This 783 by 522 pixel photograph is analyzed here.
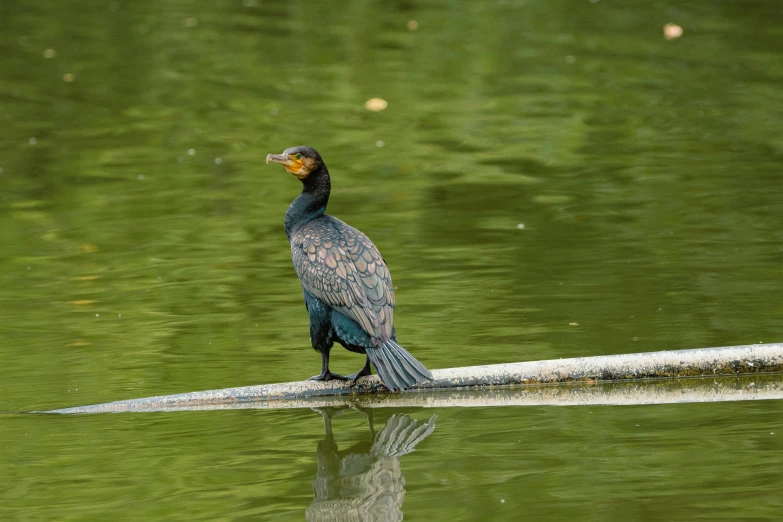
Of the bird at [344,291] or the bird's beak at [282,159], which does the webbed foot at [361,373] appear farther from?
the bird's beak at [282,159]

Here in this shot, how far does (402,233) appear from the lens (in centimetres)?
836

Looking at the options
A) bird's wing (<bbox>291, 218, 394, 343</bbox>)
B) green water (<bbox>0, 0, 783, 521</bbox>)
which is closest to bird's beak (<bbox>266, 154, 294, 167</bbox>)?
bird's wing (<bbox>291, 218, 394, 343</bbox>)

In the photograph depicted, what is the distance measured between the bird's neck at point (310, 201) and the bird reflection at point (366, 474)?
3.06 ft

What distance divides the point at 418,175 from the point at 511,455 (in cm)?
571

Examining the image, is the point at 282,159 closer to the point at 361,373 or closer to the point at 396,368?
the point at 361,373

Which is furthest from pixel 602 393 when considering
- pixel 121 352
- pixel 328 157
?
Answer: pixel 328 157

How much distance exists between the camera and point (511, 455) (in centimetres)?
446

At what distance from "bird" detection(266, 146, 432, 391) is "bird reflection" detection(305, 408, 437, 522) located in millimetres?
187

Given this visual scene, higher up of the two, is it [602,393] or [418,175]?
[602,393]

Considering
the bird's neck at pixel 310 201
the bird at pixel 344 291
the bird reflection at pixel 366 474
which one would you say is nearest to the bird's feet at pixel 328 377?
the bird at pixel 344 291

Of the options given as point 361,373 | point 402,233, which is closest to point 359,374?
point 361,373

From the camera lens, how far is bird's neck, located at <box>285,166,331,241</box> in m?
5.62

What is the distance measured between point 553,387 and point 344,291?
93 centimetres

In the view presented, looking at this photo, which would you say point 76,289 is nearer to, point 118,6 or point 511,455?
point 511,455
